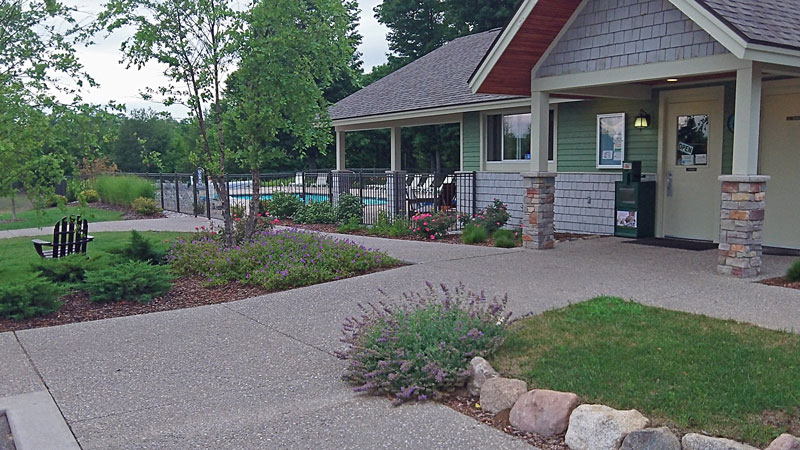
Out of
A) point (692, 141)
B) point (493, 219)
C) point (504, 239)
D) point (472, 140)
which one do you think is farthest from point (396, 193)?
point (692, 141)

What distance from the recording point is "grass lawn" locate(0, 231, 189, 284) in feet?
33.9

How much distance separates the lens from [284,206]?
18.2 m

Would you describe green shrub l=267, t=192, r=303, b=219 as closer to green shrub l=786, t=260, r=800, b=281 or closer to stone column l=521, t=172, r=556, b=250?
stone column l=521, t=172, r=556, b=250

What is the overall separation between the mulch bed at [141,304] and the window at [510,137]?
26.4ft

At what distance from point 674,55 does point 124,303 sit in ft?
25.6

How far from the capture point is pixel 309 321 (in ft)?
24.2

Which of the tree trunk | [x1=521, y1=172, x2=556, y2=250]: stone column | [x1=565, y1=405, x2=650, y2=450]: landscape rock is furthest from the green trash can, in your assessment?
[x1=565, y1=405, x2=650, y2=450]: landscape rock

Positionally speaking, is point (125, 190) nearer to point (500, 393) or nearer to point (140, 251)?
point (140, 251)

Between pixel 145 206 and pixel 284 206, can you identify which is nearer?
pixel 284 206

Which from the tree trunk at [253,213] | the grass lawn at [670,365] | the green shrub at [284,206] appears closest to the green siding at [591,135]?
the tree trunk at [253,213]

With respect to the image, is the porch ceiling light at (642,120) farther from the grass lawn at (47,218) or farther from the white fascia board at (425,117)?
the grass lawn at (47,218)

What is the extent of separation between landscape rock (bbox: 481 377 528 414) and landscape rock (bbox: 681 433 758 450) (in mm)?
1191

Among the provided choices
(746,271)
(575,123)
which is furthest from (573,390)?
(575,123)

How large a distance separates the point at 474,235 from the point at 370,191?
4.41 metres
